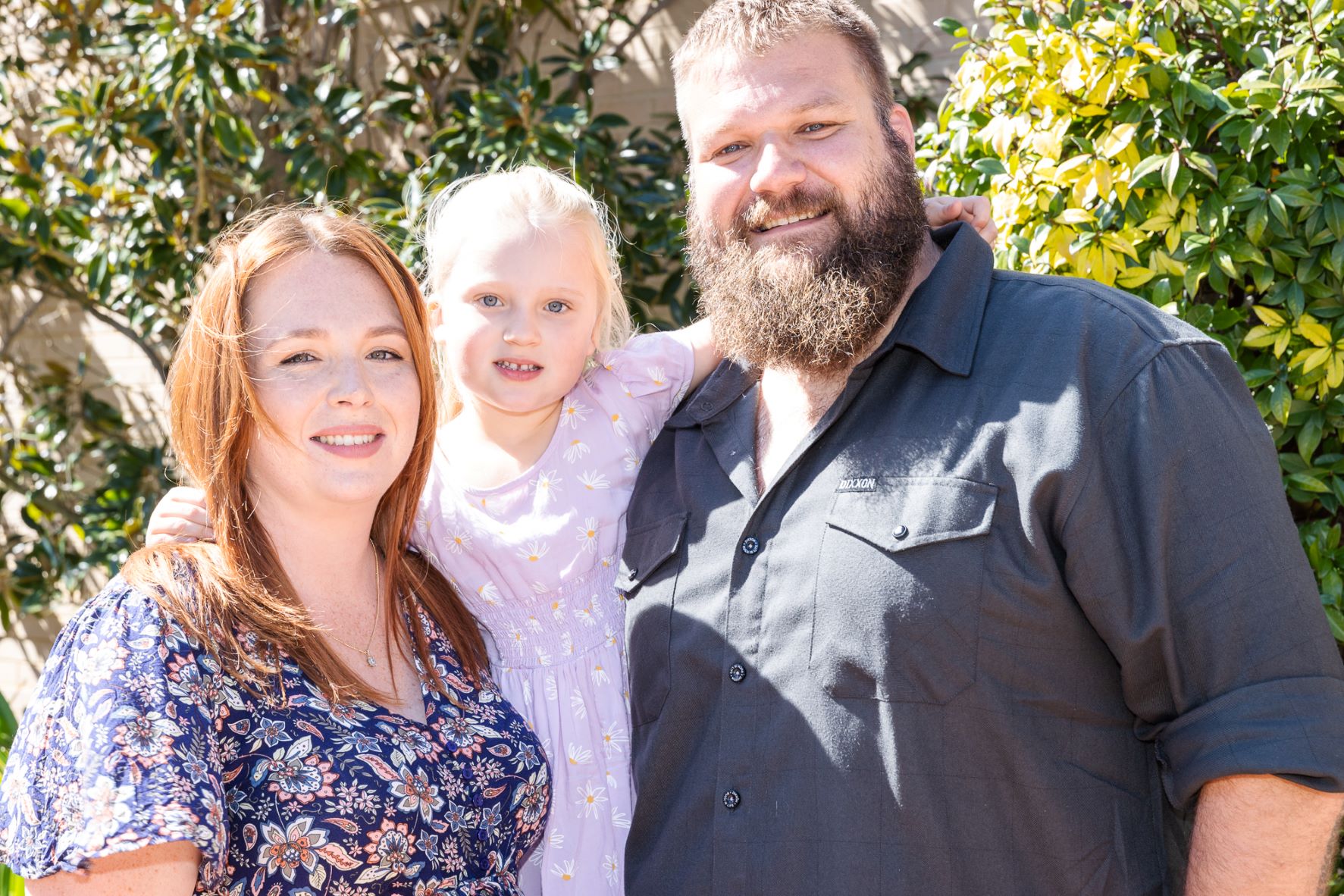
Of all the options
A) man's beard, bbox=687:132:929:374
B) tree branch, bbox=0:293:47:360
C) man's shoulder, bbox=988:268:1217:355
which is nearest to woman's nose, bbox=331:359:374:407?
man's beard, bbox=687:132:929:374

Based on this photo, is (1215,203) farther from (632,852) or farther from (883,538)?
(632,852)

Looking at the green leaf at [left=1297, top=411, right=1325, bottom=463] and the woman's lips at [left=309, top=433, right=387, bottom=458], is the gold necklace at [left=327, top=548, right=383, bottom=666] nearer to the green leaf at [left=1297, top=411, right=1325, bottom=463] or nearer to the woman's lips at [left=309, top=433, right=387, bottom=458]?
the woman's lips at [left=309, top=433, right=387, bottom=458]

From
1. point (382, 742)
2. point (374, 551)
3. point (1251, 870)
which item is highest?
point (374, 551)

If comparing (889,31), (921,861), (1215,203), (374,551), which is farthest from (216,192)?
(921,861)

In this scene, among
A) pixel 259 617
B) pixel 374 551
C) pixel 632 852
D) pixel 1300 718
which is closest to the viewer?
pixel 1300 718

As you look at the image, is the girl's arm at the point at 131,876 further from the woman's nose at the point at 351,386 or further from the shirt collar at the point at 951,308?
the shirt collar at the point at 951,308

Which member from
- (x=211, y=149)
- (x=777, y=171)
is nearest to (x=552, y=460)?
(x=777, y=171)

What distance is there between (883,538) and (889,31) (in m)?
2.94

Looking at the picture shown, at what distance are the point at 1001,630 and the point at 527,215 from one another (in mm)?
1243

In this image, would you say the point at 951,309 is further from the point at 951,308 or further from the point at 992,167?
the point at 992,167

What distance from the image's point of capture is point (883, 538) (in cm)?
177

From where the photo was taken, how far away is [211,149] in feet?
15.7

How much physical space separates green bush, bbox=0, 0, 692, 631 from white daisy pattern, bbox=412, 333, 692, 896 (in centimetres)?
153

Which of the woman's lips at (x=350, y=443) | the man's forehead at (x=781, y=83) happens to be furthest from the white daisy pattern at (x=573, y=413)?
the man's forehead at (x=781, y=83)
